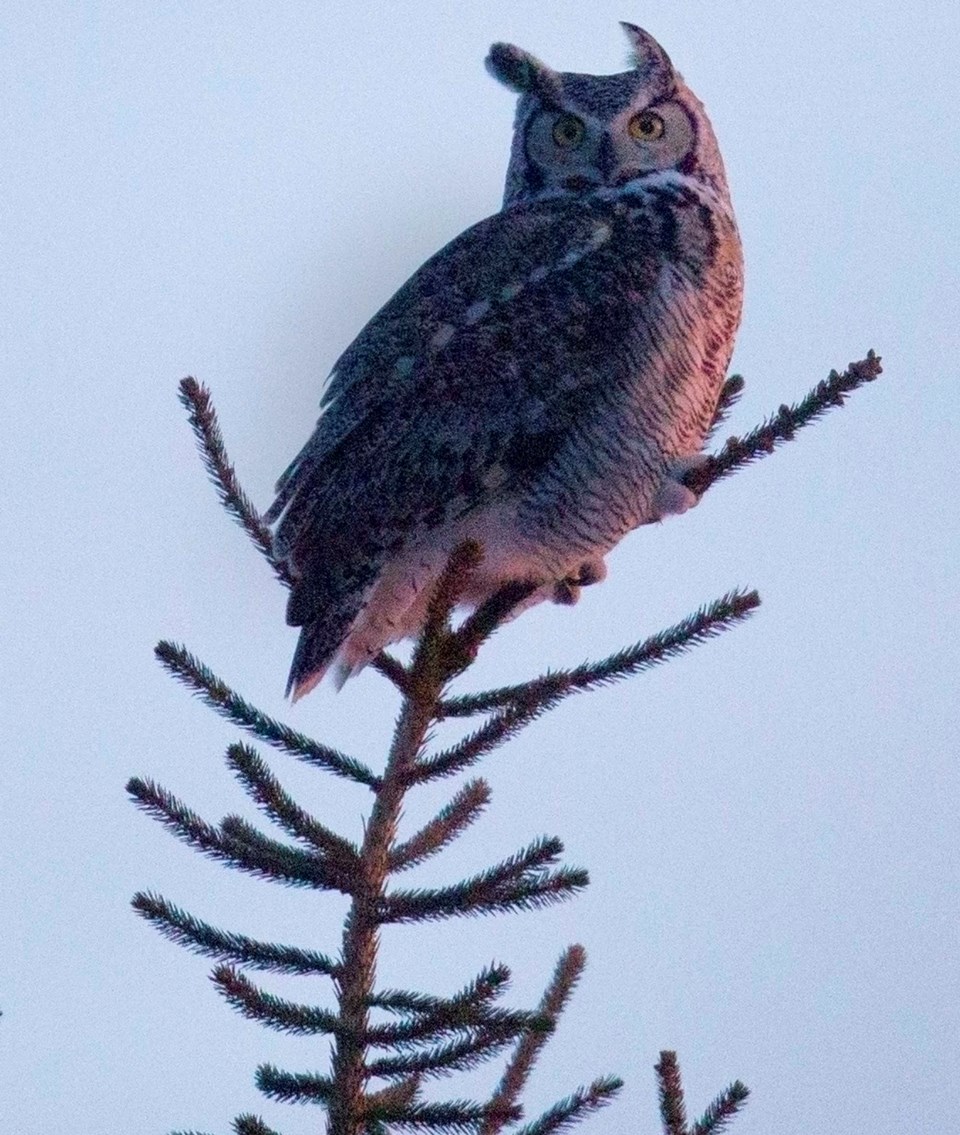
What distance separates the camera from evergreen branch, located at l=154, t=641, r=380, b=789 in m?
1.95

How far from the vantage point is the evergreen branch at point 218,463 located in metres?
2.15

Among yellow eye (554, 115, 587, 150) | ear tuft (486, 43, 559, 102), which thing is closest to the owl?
yellow eye (554, 115, 587, 150)

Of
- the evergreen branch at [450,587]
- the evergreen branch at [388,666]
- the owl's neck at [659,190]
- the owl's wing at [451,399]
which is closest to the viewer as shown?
the evergreen branch at [450,587]

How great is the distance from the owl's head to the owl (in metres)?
0.34

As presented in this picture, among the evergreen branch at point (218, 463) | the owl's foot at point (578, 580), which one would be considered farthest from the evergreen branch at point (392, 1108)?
the owl's foot at point (578, 580)

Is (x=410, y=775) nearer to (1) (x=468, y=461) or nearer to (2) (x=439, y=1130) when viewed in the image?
(2) (x=439, y=1130)


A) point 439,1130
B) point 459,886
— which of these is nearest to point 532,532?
point 459,886

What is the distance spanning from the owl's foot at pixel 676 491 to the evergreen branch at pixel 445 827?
116cm

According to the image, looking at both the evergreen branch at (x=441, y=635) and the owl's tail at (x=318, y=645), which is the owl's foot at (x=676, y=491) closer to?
the owl's tail at (x=318, y=645)

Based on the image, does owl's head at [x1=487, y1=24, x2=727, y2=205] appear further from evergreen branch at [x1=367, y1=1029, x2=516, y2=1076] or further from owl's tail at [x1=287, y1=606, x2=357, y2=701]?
evergreen branch at [x1=367, y1=1029, x2=516, y2=1076]

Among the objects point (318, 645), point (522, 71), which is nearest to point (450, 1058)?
point (318, 645)

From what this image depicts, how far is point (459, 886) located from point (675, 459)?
1515 mm

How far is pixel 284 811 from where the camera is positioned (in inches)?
73.0

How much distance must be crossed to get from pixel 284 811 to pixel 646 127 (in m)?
2.38
